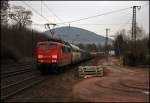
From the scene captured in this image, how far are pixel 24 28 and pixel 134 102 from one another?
66597mm

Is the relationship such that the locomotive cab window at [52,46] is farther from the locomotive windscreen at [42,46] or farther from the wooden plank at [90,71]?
the wooden plank at [90,71]

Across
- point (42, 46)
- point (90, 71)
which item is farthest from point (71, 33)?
point (90, 71)

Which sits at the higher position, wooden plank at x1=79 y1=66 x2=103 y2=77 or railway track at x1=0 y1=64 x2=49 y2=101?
wooden plank at x1=79 y1=66 x2=103 y2=77

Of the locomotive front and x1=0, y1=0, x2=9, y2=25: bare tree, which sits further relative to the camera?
x1=0, y1=0, x2=9, y2=25: bare tree

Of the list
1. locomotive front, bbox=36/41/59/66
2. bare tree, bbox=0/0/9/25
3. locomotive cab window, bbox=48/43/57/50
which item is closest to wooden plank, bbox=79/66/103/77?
locomotive front, bbox=36/41/59/66

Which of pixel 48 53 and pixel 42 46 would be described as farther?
pixel 42 46

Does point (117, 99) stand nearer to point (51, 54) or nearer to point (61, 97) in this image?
point (61, 97)

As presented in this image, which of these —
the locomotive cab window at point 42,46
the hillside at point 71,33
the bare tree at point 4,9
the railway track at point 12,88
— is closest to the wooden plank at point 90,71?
the locomotive cab window at point 42,46

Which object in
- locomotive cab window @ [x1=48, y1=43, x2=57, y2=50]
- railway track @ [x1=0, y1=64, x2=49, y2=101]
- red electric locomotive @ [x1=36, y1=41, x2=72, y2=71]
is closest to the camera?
railway track @ [x1=0, y1=64, x2=49, y2=101]

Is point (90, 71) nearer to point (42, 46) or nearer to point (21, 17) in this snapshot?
point (42, 46)

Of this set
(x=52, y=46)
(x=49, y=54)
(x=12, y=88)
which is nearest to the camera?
(x=12, y=88)

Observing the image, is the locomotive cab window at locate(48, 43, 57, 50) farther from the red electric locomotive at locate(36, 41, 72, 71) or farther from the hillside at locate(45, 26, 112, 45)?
the hillside at locate(45, 26, 112, 45)

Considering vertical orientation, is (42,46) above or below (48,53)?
above

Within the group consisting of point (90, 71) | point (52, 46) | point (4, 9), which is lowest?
point (90, 71)
